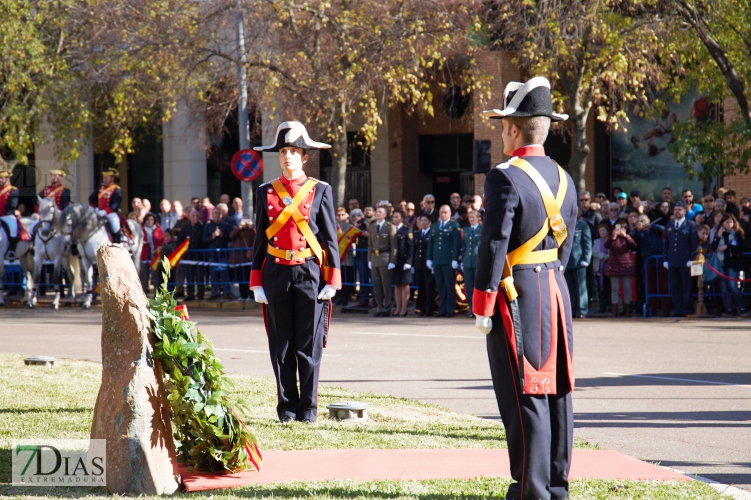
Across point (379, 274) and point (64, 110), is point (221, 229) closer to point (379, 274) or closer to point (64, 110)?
point (379, 274)

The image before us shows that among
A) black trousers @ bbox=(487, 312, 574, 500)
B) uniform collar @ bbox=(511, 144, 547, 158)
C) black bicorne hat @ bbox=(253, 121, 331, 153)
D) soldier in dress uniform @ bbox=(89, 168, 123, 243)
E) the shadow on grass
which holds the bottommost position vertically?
the shadow on grass

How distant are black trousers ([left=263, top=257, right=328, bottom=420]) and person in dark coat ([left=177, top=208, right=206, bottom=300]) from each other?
1530cm

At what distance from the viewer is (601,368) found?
11.7 meters

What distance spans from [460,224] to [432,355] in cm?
733

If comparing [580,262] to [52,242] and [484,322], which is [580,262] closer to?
[52,242]

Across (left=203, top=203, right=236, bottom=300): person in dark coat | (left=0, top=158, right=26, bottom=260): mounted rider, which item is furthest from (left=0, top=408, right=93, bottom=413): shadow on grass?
(left=0, top=158, right=26, bottom=260): mounted rider

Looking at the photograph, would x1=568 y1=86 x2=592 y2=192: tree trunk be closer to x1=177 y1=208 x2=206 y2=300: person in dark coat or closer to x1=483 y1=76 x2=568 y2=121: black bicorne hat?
x1=177 y1=208 x2=206 y2=300: person in dark coat

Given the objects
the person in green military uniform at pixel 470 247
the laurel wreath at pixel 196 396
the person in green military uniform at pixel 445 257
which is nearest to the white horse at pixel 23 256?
the person in green military uniform at pixel 445 257

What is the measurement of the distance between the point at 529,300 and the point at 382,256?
14597 mm

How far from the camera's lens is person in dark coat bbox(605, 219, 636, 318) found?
1828 centimetres

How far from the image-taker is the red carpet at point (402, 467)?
6.11 m

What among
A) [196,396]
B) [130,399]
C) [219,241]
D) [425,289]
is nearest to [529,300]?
[196,396]

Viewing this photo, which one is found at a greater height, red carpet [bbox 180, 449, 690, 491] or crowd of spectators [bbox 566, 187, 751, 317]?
crowd of spectators [bbox 566, 187, 751, 317]

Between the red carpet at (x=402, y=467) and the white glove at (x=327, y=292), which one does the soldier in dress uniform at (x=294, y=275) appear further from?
the red carpet at (x=402, y=467)
